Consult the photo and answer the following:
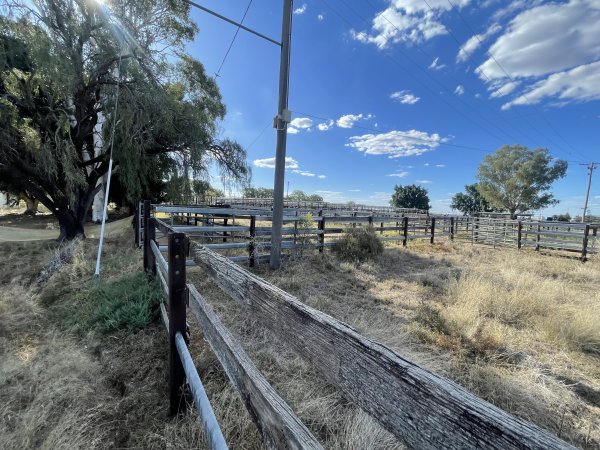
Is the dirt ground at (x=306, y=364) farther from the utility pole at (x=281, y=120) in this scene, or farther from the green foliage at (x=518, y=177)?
the green foliage at (x=518, y=177)

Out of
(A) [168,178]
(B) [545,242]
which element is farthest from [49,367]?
(B) [545,242]

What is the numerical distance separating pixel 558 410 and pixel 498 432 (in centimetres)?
274

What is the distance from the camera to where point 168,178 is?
1138cm

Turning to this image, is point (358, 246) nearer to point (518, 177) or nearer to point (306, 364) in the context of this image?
point (306, 364)

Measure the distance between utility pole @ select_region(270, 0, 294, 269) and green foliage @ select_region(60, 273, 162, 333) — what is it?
2.62 m

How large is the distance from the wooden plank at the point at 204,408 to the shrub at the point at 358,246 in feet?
20.0

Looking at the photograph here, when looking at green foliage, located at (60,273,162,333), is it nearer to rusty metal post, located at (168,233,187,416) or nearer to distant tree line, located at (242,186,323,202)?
rusty metal post, located at (168,233,187,416)

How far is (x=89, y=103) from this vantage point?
9.95 metres

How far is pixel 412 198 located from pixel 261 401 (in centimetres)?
5756

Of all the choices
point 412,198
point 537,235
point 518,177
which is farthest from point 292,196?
point 537,235

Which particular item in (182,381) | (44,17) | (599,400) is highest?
(44,17)

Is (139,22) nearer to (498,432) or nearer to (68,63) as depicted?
(68,63)

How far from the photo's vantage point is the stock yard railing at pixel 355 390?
55 centimetres

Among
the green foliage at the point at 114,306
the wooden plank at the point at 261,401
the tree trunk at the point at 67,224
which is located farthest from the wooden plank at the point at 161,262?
the tree trunk at the point at 67,224
